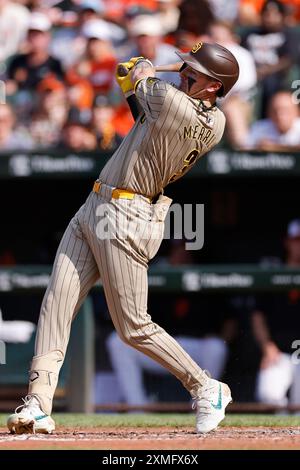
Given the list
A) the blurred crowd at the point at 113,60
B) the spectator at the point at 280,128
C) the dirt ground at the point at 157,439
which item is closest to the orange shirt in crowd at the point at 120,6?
the blurred crowd at the point at 113,60

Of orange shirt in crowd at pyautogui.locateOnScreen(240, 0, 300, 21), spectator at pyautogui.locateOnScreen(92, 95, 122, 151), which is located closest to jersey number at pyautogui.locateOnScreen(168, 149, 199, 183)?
spectator at pyautogui.locateOnScreen(92, 95, 122, 151)

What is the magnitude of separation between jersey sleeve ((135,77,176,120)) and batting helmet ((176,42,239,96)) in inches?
7.2

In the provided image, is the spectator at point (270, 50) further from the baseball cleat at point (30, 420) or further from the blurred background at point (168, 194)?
the baseball cleat at point (30, 420)

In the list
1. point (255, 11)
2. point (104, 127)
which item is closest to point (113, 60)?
point (104, 127)

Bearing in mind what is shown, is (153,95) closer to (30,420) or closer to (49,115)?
(30,420)

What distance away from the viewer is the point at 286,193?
29.7 feet

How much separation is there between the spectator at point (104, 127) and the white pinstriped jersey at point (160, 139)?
3408mm

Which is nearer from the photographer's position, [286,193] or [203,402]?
[203,402]

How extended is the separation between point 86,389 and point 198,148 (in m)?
3.29

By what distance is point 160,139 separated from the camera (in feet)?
16.0

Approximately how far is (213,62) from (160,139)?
44cm

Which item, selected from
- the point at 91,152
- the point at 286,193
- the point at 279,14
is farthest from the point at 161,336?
the point at 279,14

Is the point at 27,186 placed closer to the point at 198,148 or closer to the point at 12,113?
the point at 12,113

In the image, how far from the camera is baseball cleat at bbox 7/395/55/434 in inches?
190
